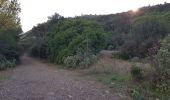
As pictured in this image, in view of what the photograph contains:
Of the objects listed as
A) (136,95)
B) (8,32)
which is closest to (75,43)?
(8,32)

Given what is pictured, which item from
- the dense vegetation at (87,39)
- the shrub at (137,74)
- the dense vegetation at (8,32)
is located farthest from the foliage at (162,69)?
the dense vegetation at (8,32)

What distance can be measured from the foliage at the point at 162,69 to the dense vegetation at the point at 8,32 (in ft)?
41.4

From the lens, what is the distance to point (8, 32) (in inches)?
1447

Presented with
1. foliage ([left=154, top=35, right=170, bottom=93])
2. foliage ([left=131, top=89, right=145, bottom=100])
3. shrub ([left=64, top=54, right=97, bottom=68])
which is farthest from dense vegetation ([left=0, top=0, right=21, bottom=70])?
foliage ([left=131, top=89, right=145, bottom=100])

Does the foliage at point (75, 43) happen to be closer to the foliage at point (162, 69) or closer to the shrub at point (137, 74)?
the shrub at point (137, 74)

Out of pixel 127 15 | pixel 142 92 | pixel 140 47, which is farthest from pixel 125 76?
pixel 127 15

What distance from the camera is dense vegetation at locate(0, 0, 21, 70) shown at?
25.6 metres

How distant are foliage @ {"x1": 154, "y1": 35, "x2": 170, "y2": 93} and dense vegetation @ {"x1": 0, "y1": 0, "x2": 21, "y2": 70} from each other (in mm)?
12605

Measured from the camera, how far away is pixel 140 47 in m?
38.2

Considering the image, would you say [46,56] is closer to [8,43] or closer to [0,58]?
[8,43]

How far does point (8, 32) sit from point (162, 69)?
76.9ft

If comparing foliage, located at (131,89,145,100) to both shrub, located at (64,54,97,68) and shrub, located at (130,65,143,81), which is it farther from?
shrub, located at (64,54,97,68)

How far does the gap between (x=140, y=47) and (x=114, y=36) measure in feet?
43.7

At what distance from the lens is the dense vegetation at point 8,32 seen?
25594mm
